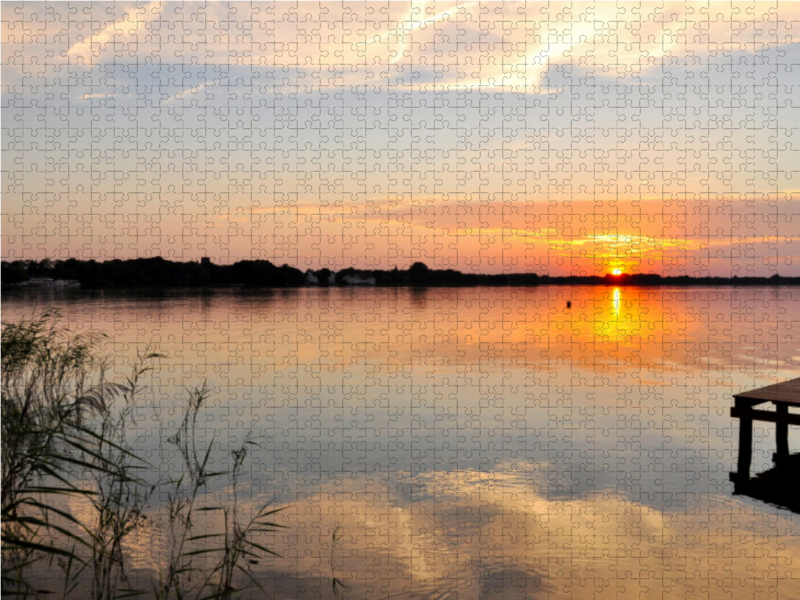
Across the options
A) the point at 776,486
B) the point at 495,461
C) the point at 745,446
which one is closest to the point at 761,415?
the point at 745,446

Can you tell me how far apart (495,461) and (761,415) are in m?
6.19

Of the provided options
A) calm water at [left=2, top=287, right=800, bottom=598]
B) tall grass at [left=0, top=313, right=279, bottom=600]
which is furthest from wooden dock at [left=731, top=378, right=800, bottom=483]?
tall grass at [left=0, top=313, right=279, bottom=600]

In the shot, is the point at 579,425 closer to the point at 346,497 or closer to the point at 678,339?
the point at 346,497

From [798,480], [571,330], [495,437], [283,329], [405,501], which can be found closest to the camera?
[405,501]

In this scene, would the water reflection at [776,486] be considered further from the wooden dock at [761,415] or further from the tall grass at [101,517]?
the tall grass at [101,517]

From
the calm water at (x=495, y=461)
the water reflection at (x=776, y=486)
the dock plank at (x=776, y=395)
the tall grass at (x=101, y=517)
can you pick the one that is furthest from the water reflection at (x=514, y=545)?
the dock plank at (x=776, y=395)

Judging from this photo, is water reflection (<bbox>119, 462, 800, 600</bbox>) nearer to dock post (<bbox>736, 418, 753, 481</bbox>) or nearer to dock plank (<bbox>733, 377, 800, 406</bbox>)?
dock post (<bbox>736, 418, 753, 481</bbox>)

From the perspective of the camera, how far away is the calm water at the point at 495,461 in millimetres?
10867

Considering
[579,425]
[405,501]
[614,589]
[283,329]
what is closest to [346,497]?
[405,501]

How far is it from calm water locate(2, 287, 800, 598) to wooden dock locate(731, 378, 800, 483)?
0.47 meters

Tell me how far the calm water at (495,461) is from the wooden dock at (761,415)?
1.53 feet

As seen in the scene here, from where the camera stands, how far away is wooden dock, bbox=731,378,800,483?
1648 centimetres

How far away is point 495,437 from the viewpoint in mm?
19438

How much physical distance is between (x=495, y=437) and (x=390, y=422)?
135 inches
